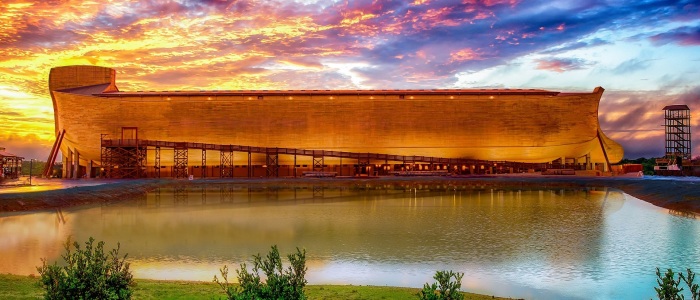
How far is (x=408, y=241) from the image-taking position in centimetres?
2005

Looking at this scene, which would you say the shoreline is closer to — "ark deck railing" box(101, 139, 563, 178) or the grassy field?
"ark deck railing" box(101, 139, 563, 178)

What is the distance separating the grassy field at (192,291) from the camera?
10664 mm

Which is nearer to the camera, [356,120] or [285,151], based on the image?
[285,151]

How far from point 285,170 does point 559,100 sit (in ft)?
139

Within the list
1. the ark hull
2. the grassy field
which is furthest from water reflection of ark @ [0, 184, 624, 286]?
the ark hull

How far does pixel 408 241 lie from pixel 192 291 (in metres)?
10.4

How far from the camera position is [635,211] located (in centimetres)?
3161

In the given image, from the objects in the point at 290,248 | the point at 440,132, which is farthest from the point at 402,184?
the point at 290,248

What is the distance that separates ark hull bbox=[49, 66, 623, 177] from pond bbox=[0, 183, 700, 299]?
4561 centimetres

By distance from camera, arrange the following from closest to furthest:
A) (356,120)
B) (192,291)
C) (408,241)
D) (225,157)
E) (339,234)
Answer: (192,291) < (408,241) < (339,234) < (225,157) < (356,120)

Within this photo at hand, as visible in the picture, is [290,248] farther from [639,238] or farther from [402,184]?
[402,184]

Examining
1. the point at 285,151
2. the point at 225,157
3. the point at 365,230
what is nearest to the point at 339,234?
the point at 365,230

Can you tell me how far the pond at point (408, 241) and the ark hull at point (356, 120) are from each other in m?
45.6

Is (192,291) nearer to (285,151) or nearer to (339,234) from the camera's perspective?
(339,234)
